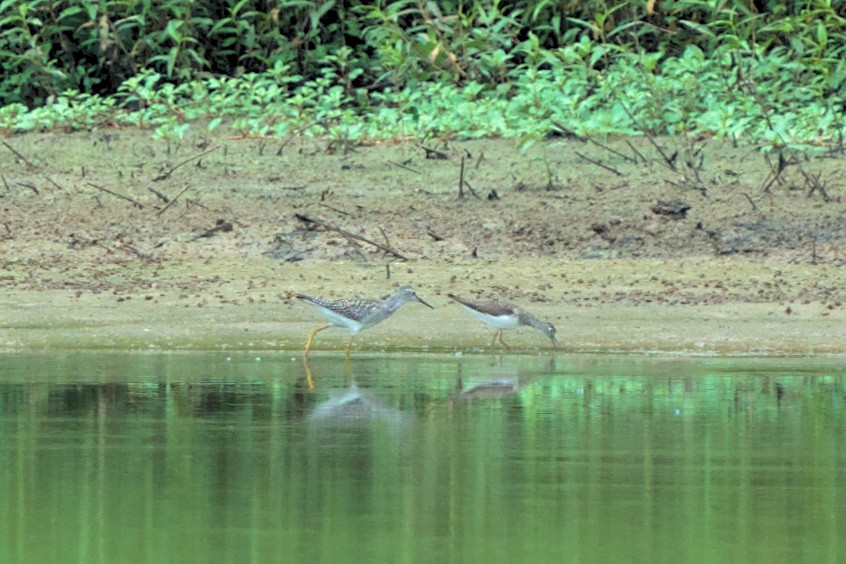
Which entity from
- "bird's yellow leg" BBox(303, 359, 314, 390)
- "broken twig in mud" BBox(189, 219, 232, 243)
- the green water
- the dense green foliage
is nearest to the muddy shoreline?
"broken twig in mud" BBox(189, 219, 232, 243)

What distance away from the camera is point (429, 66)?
15.8m

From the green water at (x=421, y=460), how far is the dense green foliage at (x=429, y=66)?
549 cm

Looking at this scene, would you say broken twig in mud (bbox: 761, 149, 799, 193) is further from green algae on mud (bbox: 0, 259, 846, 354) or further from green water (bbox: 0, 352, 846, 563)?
green water (bbox: 0, 352, 846, 563)

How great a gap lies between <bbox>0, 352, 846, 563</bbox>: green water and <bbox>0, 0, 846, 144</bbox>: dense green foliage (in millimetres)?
5493

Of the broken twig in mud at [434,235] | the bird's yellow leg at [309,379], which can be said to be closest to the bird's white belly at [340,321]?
the bird's yellow leg at [309,379]

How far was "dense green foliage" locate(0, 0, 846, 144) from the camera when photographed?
47.8ft

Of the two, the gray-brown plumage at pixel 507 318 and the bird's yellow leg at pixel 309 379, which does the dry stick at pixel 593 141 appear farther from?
the bird's yellow leg at pixel 309 379

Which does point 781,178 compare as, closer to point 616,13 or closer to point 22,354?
point 616,13

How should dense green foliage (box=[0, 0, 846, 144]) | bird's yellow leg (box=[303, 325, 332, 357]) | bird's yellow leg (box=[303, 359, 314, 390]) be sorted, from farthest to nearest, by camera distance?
Answer: dense green foliage (box=[0, 0, 846, 144]) → bird's yellow leg (box=[303, 325, 332, 357]) → bird's yellow leg (box=[303, 359, 314, 390])

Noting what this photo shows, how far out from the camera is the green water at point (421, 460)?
205 inches

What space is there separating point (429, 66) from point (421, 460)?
31.5 ft

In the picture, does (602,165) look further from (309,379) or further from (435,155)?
(309,379)

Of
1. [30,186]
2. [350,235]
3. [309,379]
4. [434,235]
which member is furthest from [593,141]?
[309,379]

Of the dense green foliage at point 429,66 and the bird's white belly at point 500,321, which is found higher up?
the dense green foliage at point 429,66
